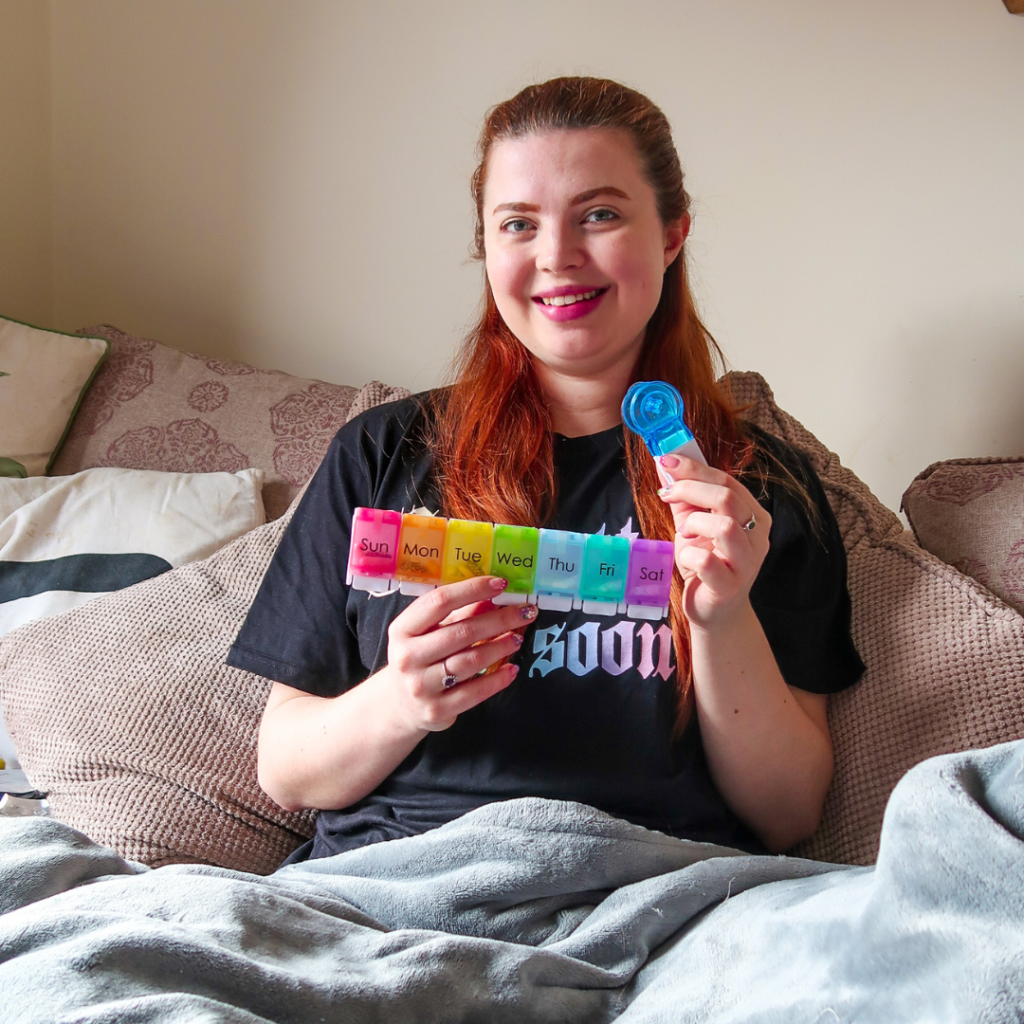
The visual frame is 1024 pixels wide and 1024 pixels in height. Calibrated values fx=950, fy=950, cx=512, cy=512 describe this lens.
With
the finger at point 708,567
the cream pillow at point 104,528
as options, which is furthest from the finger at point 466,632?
the cream pillow at point 104,528

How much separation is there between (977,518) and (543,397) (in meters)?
0.52

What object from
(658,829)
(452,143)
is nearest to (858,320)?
(452,143)

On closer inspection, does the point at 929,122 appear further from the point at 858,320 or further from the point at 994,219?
the point at 858,320

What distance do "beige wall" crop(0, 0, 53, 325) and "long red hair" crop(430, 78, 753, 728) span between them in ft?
4.05

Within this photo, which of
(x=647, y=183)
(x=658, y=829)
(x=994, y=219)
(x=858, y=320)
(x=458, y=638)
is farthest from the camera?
(x=858, y=320)

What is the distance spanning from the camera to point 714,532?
74cm

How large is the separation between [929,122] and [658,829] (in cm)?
110

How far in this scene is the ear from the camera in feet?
3.49

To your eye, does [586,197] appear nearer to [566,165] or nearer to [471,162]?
[566,165]

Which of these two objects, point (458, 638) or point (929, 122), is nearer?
point (458, 638)

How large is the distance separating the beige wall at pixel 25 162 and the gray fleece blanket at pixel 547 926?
5.14ft

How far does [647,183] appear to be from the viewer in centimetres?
101

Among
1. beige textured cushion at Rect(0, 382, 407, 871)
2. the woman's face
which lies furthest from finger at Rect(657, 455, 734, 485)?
beige textured cushion at Rect(0, 382, 407, 871)

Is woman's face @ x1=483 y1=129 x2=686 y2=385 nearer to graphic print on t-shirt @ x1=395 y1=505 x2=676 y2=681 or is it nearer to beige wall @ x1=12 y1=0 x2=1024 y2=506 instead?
graphic print on t-shirt @ x1=395 y1=505 x2=676 y2=681
